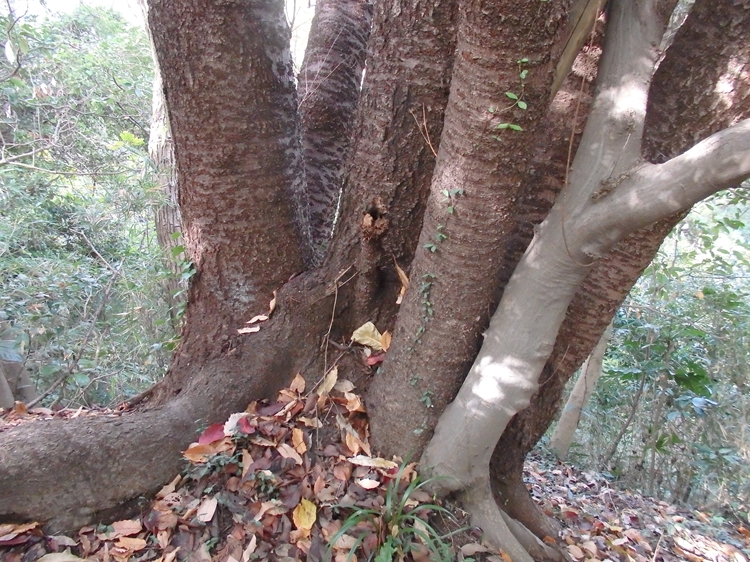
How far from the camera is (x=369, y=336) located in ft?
7.34

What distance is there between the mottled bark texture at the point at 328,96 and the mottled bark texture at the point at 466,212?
36.7 inches

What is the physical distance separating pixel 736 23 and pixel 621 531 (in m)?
2.70

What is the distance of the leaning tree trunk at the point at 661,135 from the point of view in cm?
173

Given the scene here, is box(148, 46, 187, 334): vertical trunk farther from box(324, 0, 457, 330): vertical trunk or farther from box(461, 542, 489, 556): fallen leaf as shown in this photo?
box(461, 542, 489, 556): fallen leaf

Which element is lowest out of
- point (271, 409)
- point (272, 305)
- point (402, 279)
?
point (271, 409)

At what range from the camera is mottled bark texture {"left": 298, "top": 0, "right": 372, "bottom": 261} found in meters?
2.71

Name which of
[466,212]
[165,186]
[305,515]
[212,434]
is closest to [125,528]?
[212,434]

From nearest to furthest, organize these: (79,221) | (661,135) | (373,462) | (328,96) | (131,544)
→ 1. (131,544)
2. (661,135)
3. (373,462)
4. (328,96)
5. (79,221)

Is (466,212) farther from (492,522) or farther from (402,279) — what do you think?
(492,522)

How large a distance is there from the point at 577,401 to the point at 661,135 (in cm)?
447

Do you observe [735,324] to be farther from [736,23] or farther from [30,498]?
[30,498]

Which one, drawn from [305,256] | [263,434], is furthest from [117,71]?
[263,434]

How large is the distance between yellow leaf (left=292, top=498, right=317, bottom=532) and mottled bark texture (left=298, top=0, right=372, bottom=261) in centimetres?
127

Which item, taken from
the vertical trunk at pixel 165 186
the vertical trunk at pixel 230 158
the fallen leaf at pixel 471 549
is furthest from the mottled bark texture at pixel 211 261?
the vertical trunk at pixel 165 186
